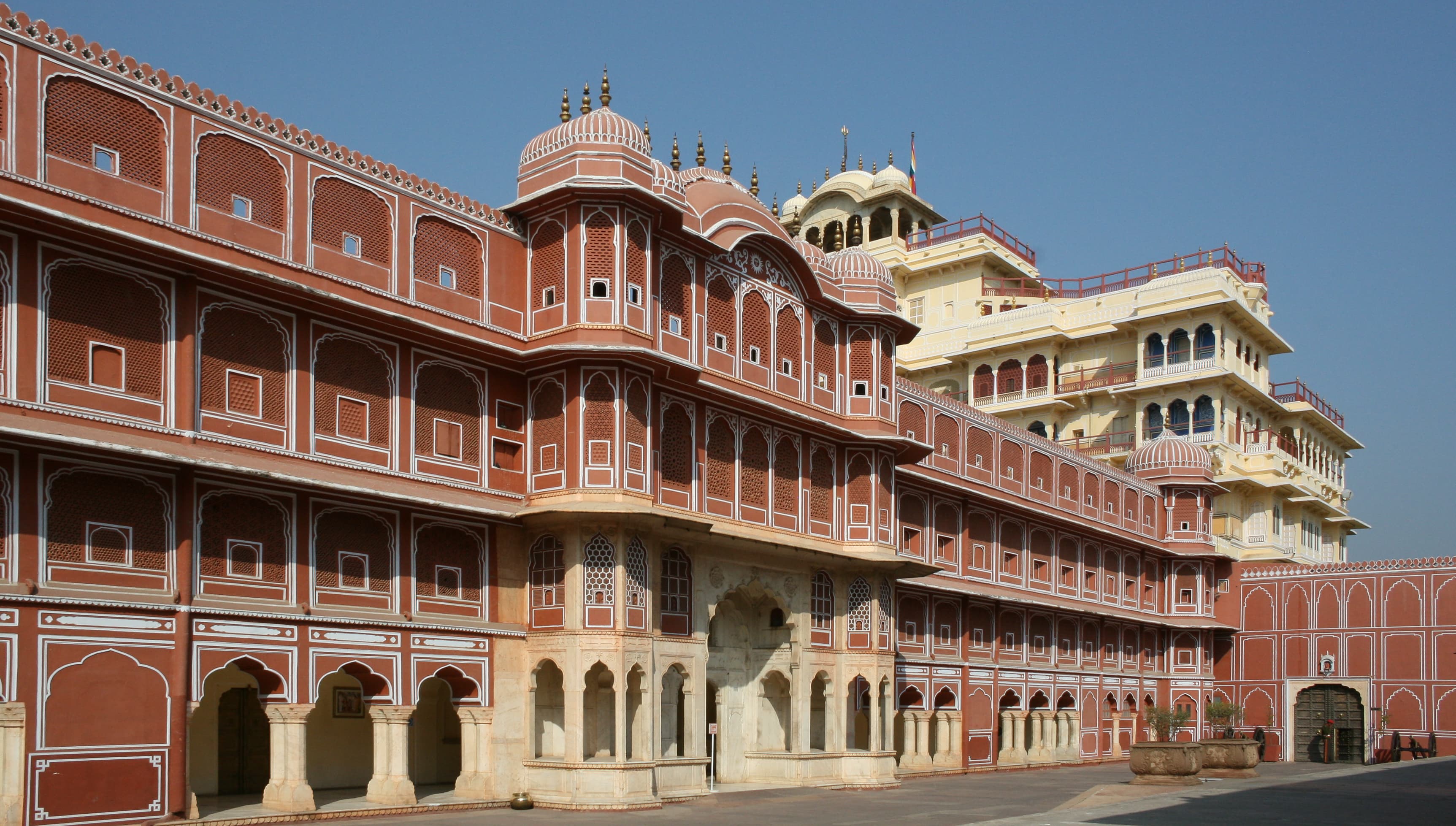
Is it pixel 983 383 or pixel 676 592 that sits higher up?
pixel 983 383

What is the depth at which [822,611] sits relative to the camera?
32.1m

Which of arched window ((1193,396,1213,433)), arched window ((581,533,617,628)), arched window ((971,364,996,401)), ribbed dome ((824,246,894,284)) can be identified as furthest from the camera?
arched window ((971,364,996,401))

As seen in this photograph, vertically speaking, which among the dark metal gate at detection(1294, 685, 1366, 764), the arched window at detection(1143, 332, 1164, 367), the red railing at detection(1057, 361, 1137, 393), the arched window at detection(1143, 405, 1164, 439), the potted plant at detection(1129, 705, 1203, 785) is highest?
the arched window at detection(1143, 332, 1164, 367)

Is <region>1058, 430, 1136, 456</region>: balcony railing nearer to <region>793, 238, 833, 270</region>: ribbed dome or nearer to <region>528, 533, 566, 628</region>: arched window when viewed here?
<region>793, 238, 833, 270</region>: ribbed dome

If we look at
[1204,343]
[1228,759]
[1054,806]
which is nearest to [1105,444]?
[1204,343]

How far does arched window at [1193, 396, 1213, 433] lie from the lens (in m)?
57.1

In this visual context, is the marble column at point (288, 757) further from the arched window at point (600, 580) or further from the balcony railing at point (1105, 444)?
the balcony railing at point (1105, 444)

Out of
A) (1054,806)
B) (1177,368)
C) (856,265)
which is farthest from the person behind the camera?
(1177,368)

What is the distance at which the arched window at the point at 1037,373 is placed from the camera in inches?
2400

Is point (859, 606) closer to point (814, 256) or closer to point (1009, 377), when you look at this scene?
point (814, 256)

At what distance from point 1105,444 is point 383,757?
140 feet

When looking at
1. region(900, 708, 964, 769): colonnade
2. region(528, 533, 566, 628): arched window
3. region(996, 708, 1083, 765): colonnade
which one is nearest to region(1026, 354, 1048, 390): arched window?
region(996, 708, 1083, 765): colonnade

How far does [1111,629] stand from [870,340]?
22.0m

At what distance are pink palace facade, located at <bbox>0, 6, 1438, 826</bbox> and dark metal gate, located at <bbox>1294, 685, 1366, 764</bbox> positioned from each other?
19.3 metres
